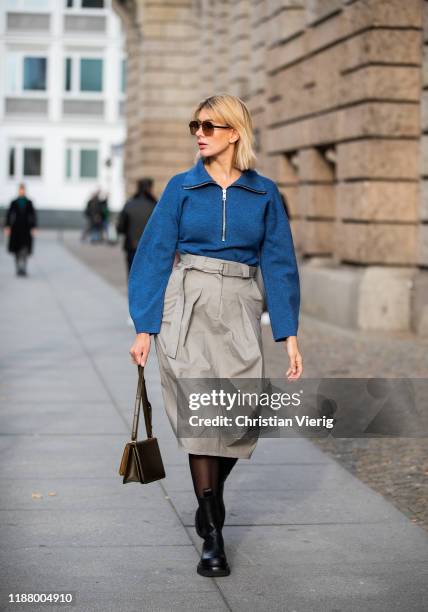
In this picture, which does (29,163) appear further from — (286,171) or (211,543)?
(211,543)

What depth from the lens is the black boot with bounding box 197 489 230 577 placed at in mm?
4859

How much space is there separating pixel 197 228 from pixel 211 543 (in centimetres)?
118

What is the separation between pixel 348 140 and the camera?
15.5 metres

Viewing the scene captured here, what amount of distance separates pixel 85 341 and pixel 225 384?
8345mm

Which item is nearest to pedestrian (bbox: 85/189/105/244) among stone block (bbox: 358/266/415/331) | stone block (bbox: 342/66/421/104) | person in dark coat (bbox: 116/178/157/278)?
person in dark coat (bbox: 116/178/157/278)

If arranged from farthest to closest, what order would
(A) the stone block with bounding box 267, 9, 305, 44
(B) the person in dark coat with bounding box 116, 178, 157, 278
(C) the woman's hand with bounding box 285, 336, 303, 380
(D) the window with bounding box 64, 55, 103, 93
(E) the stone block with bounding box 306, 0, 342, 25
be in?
(D) the window with bounding box 64, 55, 103, 93 → (A) the stone block with bounding box 267, 9, 305, 44 → (E) the stone block with bounding box 306, 0, 342, 25 → (B) the person in dark coat with bounding box 116, 178, 157, 278 → (C) the woman's hand with bounding box 285, 336, 303, 380

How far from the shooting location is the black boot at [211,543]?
4.86 m

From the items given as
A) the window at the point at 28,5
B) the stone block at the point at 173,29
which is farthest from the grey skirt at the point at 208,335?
the window at the point at 28,5

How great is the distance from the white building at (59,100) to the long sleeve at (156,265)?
5145 centimetres

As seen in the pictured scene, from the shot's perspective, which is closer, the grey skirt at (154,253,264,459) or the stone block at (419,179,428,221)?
the grey skirt at (154,253,264,459)

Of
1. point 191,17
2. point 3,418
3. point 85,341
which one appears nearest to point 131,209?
point 85,341

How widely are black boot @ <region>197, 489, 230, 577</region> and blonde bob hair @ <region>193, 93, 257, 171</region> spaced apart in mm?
1263

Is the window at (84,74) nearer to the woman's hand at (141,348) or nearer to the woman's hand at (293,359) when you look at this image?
the woman's hand at (293,359)

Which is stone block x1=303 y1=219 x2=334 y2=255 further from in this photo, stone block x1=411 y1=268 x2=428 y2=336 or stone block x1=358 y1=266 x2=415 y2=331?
stone block x1=411 y1=268 x2=428 y2=336
